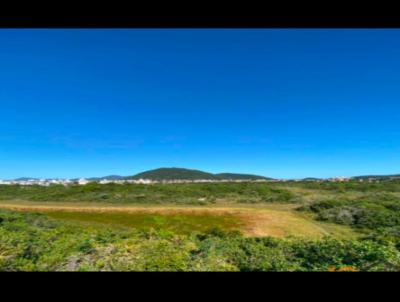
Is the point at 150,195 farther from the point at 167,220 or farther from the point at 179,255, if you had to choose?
the point at 179,255

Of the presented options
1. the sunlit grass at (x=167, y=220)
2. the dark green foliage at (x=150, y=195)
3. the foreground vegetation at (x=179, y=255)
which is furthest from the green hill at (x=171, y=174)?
the foreground vegetation at (x=179, y=255)

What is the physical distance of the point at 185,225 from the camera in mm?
12234

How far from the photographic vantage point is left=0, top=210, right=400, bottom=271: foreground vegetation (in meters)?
3.79

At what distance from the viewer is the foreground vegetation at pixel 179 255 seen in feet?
12.4

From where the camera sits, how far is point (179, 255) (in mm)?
4113

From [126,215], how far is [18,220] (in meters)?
7.20

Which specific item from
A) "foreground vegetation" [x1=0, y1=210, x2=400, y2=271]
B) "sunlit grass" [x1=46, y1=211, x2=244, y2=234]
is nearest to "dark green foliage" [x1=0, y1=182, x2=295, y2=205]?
"sunlit grass" [x1=46, y1=211, x2=244, y2=234]
